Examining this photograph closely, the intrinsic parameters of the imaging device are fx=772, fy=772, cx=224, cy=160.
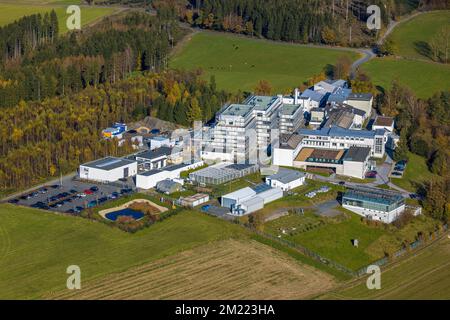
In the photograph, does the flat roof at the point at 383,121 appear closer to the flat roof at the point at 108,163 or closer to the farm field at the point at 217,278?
the flat roof at the point at 108,163

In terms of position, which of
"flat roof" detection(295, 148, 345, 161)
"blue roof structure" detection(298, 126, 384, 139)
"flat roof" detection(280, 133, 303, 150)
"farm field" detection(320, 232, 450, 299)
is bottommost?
"farm field" detection(320, 232, 450, 299)

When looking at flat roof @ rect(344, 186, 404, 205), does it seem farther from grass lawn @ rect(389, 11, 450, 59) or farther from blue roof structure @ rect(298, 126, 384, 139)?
grass lawn @ rect(389, 11, 450, 59)

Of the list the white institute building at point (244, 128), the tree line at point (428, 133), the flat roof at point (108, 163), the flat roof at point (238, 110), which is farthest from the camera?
the flat roof at point (238, 110)

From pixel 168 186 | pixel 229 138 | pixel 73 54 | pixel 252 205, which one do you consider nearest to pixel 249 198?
pixel 252 205

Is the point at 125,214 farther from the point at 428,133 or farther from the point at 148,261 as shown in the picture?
the point at 428,133

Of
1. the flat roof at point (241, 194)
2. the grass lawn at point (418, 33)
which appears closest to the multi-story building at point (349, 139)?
the flat roof at point (241, 194)

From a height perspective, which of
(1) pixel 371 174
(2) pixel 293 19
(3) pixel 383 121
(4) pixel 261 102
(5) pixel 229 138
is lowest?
(1) pixel 371 174

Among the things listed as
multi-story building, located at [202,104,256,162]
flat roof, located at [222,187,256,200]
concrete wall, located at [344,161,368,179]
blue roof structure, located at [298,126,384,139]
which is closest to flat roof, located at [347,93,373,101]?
blue roof structure, located at [298,126,384,139]
